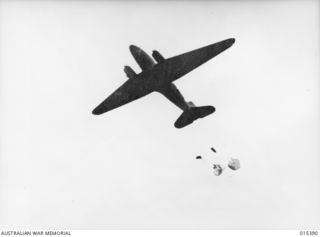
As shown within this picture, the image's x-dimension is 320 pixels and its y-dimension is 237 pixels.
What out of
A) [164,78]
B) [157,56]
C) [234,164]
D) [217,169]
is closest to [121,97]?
[164,78]

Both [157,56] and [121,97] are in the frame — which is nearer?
[157,56]

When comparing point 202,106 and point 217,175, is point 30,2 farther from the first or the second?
point 217,175

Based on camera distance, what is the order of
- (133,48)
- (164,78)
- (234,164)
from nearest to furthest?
(133,48), (164,78), (234,164)

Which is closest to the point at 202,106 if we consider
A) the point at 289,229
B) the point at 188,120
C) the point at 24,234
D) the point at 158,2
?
the point at 188,120

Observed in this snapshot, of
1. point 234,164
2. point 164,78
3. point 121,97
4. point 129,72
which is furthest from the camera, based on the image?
point 121,97

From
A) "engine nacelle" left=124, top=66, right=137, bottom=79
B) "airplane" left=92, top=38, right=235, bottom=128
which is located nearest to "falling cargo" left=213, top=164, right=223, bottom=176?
"airplane" left=92, top=38, right=235, bottom=128

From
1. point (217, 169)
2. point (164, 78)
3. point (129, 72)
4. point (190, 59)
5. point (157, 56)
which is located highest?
point (157, 56)

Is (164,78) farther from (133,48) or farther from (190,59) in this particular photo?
(133,48)

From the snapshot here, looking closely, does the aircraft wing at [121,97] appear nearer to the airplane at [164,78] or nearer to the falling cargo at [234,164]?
the airplane at [164,78]
